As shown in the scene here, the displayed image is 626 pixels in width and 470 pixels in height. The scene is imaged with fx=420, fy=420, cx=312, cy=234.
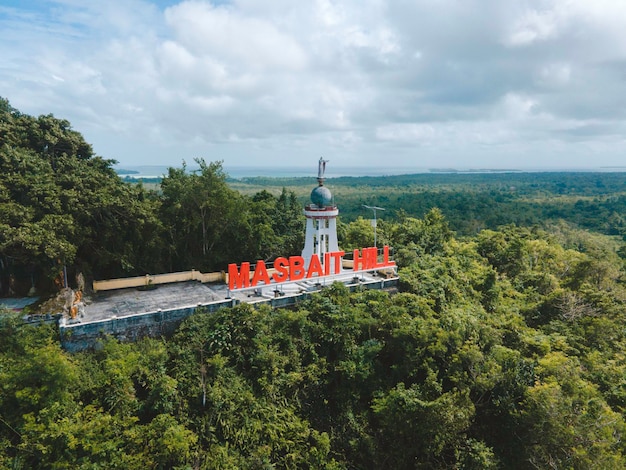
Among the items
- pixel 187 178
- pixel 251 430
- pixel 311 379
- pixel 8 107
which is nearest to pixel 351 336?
pixel 311 379

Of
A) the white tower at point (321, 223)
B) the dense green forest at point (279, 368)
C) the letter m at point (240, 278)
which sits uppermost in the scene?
the white tower at point (321, 223)

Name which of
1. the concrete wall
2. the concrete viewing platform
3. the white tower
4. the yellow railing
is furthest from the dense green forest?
the white tower

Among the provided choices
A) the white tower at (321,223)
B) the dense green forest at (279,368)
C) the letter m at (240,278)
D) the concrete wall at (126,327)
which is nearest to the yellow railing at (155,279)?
the dense green forest at (279,368)

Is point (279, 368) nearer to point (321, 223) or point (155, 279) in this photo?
point (155, 279)

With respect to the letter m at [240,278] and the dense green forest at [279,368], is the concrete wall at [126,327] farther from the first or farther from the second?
the letter m at [240,278]

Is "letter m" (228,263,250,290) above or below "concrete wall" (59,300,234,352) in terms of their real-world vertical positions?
above

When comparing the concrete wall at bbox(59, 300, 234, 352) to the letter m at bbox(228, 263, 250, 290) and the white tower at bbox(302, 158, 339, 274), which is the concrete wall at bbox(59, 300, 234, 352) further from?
the white tower at bbox(302, 158, 339, 274)
